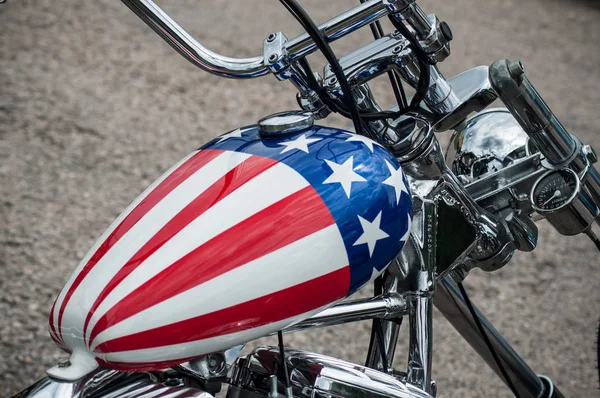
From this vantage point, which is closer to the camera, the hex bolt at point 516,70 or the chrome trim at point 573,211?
the hex bolt at point 516,70

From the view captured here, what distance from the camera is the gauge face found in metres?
1.05

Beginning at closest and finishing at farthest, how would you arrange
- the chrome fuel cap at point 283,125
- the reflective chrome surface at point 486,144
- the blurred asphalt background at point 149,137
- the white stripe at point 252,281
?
the white stripe at point 252,281 < the chrome fuel cap at point 283,125 < the reflective chrome surface at point 486,144 < the blurred asphalt background at point 149,137

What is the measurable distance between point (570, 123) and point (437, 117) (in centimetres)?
320

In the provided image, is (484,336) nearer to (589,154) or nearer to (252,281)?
(589,154)

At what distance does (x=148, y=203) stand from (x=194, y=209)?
0.07 meters

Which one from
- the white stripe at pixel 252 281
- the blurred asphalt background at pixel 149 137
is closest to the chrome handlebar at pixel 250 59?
the white stripe at pixel 252 281

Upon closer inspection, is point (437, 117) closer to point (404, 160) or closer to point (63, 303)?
point (404, 160)

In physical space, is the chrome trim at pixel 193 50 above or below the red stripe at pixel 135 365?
above

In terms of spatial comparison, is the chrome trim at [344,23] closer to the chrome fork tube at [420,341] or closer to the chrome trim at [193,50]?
the chrome trim at [193,50]

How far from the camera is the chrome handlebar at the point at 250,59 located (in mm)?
860

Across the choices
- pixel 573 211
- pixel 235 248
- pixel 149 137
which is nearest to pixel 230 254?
pixel 235 248

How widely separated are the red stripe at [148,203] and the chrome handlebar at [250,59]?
0.13m

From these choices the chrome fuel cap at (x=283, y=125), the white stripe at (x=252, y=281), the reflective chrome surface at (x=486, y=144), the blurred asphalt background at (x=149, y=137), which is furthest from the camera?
the blurred asphalt background at (x=149, y=137)

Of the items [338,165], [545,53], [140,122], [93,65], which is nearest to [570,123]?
[545,53]
